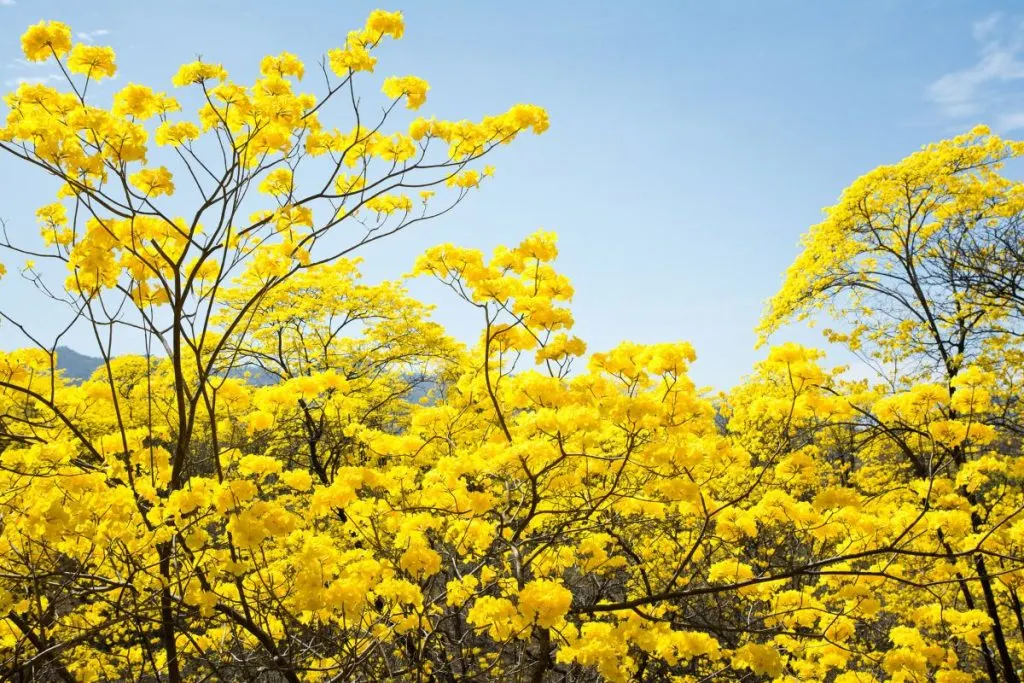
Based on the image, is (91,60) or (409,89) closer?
(91,60)

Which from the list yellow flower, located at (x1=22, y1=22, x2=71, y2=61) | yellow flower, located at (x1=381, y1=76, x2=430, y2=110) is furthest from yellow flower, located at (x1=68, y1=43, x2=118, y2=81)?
yellow flower, located at (x1=381, y1=76, x2=430, y2=110)

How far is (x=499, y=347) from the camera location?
386cm

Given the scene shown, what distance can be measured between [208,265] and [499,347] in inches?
69.9

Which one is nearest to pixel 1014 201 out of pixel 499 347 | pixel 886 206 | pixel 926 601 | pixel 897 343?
pixel 886 206

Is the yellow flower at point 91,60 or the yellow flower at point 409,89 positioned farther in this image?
the yellow flower at point 409,89

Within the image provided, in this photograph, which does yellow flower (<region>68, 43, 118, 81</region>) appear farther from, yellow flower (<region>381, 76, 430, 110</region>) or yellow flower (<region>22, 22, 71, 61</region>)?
yellow flower (<region>381, 76, 430, 110</region>)

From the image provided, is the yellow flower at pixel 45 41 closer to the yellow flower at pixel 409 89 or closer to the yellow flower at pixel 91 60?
the yellow flower at pixel 91 60

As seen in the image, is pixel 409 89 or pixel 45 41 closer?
pixel 45 41

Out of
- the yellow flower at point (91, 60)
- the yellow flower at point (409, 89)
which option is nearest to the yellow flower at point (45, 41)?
the yellow flower at point (91, 60)

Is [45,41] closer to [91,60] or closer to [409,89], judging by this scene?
[91,60]

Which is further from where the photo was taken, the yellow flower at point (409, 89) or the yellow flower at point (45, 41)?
the yellow flower at point (409, 89)

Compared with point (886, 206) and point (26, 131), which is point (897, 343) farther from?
point (26, 131)

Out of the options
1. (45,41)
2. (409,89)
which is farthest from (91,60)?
(409,89)

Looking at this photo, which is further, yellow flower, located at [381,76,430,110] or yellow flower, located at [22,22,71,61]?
yellow flower, located at [381,76,430,110]
